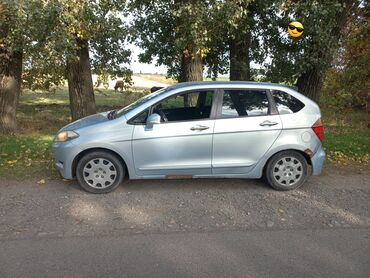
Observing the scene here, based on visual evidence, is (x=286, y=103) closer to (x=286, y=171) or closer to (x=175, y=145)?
(x=286, y=171)

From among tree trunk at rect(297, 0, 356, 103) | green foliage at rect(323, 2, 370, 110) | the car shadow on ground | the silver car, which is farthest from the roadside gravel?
green foliage at rect(323, 2, 370, 110)

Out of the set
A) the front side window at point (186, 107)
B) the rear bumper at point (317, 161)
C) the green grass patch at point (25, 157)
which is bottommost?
the green grass patch at point (25, 157)

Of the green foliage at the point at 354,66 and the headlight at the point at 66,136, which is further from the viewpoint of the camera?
the green foliage at the point at 354,66

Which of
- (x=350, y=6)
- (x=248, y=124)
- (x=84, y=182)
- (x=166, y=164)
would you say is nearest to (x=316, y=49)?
(x=350, y=6)

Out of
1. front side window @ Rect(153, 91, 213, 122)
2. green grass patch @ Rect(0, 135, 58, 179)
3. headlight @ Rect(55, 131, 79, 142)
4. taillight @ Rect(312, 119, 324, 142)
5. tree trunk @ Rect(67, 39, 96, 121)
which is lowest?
green grass patch @ Rect(0, 135, 58, 179)

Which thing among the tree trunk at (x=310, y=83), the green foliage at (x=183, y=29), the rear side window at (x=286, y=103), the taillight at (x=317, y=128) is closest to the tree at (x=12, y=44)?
the green foliage at (x=183, y=29)

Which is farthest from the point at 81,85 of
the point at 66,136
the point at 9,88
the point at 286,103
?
the point at 286,103

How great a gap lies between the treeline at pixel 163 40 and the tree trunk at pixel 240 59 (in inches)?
1.3

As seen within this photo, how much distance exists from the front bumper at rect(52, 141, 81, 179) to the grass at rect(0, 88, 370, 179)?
77cm

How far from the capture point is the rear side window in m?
5.62

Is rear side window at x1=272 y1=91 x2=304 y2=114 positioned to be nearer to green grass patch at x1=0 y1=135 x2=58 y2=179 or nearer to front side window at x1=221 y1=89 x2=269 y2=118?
front side window at x1=221 y1=89 x2=269 y2=118

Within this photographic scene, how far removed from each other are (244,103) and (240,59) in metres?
7.52

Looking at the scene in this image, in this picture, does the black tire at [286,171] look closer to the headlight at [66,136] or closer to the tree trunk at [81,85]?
the headlight at [66,136]

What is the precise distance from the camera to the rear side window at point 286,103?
5.62 meters
